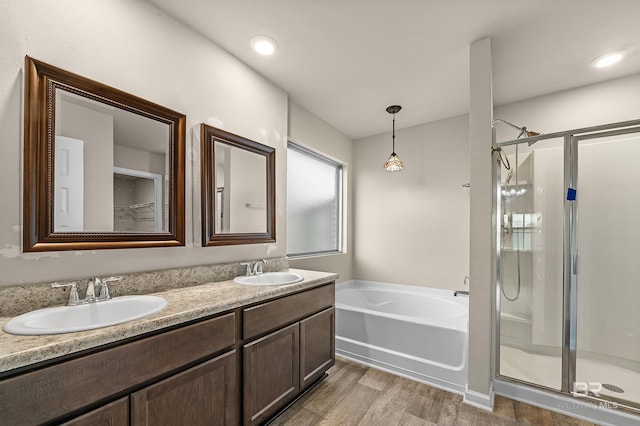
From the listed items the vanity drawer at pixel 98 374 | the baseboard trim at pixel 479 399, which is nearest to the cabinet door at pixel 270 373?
the vanity drawer at pixel 98 374

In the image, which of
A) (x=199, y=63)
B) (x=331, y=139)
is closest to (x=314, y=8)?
(x=199, y=63)

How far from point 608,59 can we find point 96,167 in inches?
138

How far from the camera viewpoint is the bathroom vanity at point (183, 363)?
834mm

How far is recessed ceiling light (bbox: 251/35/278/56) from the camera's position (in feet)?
6.18

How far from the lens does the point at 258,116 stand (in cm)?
229

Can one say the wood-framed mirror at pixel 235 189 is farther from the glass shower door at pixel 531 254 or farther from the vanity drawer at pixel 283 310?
the glass shower door at pixel 531 254

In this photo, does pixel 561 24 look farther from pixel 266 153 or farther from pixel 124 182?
pixel 124 182

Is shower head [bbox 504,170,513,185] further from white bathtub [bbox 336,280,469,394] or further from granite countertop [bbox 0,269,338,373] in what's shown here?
granite countertop [bbox 0,269,338,373]

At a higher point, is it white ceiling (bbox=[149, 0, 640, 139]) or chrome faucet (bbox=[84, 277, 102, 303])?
white ceiling (bbox=[149, 0, 640, 139])

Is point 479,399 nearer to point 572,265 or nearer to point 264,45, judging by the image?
point 572,265

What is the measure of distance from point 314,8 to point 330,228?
2522 millimetres

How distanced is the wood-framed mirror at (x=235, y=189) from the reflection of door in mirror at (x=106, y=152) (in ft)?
0.91

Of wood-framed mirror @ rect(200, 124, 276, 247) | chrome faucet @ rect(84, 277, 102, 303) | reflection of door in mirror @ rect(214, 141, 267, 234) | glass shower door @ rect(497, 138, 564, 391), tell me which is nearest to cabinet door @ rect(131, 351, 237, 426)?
chrome faucet @ rect(84, 277, 102, 303)

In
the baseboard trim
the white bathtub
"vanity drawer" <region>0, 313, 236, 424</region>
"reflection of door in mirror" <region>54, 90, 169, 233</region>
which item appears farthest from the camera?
the white bathtub
